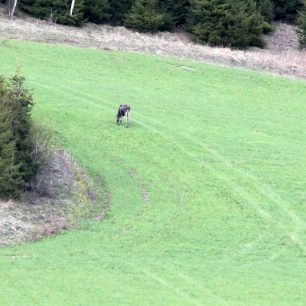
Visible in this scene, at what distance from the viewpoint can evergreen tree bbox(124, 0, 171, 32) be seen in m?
72.2

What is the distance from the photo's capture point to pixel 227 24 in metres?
71.9

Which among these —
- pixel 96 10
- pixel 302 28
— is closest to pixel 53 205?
pixel 96 10

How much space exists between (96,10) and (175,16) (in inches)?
241

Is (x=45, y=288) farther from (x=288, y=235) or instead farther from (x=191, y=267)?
(x=288, y=235)

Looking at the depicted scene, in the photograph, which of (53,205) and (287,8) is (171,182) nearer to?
(53,205)

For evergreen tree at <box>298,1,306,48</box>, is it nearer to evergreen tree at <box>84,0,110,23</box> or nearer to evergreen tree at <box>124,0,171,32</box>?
evergreen tree at <box>124,0,171,32</box>

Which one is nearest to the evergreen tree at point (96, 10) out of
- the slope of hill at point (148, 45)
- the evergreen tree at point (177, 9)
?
the slope of hill at point (148, 45)

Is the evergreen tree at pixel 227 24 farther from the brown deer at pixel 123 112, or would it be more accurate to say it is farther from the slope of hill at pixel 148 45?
the brown deer at pixel 123 112

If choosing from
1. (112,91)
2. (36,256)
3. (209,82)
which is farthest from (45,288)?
(209,82)

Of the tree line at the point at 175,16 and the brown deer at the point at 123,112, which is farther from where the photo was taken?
the tree line at the point at 175,16

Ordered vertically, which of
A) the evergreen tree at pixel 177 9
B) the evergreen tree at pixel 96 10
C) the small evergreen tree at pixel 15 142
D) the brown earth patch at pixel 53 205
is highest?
the evergreen tree at pixel 177 9

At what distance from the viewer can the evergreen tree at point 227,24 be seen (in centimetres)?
7143

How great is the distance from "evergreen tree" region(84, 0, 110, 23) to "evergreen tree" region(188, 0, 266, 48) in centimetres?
613

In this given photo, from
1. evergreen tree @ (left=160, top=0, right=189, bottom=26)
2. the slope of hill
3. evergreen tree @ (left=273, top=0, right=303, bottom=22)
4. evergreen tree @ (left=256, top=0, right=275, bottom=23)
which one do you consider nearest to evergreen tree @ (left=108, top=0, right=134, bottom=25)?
evergreen tree @ (left=160, top=0, right=189, bottom=26)
